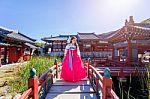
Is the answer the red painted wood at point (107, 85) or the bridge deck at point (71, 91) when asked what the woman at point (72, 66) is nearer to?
the bridge deck at point (71, 91)

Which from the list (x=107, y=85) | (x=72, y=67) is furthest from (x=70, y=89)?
(x=107, y=85)

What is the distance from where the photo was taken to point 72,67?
6.29 meters

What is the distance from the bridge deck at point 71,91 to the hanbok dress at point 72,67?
20cm

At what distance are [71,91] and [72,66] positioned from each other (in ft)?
3.59

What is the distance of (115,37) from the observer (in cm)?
1576

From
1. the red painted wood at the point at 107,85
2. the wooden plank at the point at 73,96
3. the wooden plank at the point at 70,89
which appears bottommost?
the wooden plank at the point at 73,96

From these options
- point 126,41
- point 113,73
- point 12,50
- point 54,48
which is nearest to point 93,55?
point 54,48

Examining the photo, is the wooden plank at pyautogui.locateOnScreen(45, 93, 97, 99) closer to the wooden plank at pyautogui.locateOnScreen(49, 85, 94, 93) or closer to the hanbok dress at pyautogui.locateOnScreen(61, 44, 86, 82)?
the wooden plank at pyautogui.locateOnScreen(49, 85, 94, 93)

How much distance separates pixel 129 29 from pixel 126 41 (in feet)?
4.15

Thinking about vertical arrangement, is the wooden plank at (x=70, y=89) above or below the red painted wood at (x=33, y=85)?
below

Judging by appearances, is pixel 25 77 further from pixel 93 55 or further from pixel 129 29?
pixel 93 55

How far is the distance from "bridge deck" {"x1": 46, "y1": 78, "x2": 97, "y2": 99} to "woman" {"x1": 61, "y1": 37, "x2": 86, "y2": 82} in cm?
20

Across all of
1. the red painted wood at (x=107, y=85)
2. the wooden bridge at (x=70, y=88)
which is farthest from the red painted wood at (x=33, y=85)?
the red painted wood at (x=107, y=85)

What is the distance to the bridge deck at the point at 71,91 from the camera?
4.89 meters
